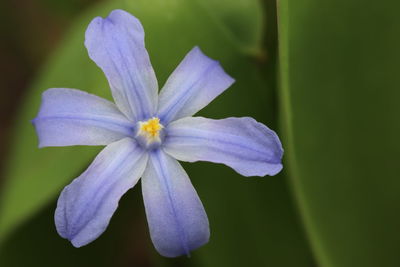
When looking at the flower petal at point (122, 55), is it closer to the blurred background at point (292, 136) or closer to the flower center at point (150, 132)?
the flower center at point (150, 132)

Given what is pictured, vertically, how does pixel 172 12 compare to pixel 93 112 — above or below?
above

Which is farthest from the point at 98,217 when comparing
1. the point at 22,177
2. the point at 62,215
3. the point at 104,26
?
the point at 22,177

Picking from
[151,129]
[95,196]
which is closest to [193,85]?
[151,129]

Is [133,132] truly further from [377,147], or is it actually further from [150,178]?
[377,147]

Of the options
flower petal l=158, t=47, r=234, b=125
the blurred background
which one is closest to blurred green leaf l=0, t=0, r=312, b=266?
the blurred background

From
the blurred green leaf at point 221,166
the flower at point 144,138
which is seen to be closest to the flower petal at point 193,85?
the flower at point 144,138

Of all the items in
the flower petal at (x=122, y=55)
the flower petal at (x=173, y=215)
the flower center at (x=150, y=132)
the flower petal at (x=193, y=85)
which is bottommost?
the flower petal at (x=173, y=215)
